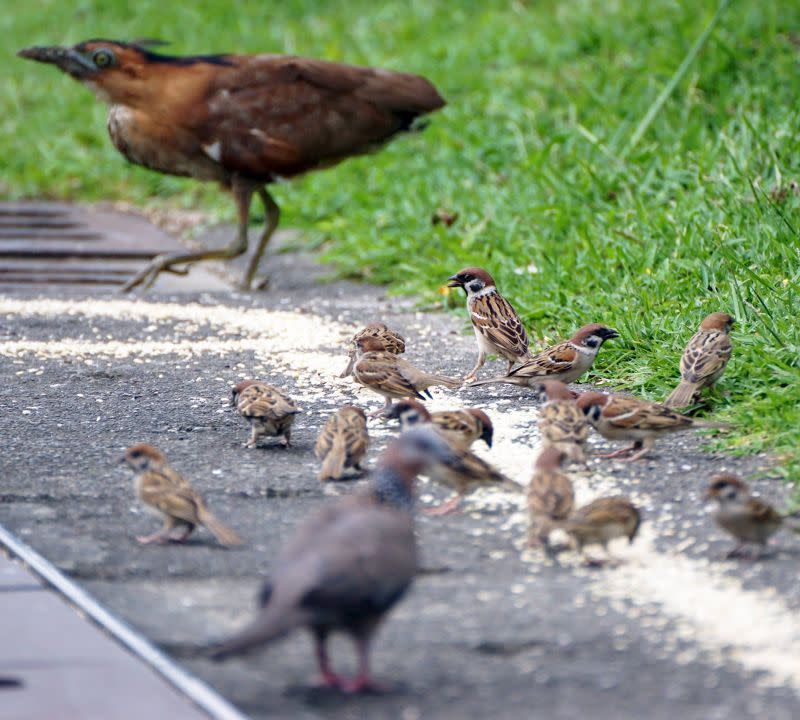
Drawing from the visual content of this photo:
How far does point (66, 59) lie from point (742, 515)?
21.9 feet

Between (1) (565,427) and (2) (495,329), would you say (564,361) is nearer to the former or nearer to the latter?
(2) (495,329)

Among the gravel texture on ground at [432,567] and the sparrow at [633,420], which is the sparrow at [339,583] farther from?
the sparrow at [633,420]

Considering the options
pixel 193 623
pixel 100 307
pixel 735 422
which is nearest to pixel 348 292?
pixel 100 307

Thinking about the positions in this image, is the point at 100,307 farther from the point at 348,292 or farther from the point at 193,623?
the point at 193,623

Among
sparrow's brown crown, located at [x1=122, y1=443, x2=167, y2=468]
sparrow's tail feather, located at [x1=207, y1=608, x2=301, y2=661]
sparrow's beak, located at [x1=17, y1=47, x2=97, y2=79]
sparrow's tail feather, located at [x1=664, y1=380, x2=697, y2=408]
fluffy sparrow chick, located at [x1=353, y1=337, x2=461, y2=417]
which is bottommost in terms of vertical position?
fluffy sparrow chick, located at [x1=353, y1=337, x2=461, y2=417]

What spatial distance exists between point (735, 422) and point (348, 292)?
4.10m

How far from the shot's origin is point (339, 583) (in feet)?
9.80

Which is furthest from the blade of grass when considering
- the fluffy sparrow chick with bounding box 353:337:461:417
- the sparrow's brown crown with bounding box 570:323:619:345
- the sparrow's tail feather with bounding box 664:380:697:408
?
the sparrow's tail feather with bounding box 664:380:697:408

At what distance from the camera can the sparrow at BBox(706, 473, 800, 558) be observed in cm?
382

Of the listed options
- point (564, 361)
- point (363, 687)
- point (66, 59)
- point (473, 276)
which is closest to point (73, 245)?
point (66, 59)

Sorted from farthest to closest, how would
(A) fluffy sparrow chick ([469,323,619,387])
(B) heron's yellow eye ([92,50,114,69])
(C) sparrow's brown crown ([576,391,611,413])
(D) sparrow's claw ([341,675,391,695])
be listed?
(B) heron's yellow eye ([92,50,114,69]) < (A) fluffy sparrow chick ([469,323,619,387]) < (C) sparrow's brown crown ([576,391,611,413]) < (D) sparrow's claw ([341,675,391,695])

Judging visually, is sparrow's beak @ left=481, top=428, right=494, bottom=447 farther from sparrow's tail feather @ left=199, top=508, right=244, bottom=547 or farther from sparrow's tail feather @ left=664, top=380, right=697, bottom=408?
sparrow's tail feather @ left=199, top=508, right=244, bottom=547

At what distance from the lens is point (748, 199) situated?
24.9ft

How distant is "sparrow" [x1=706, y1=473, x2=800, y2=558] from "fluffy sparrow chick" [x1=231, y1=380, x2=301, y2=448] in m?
1.76
